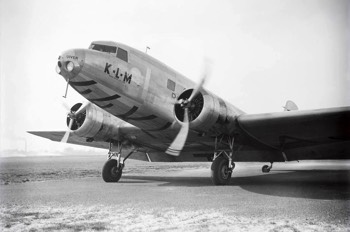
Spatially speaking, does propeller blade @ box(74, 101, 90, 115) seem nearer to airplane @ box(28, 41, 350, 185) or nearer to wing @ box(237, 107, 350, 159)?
airplane @ box(28, 41, 350, 185)

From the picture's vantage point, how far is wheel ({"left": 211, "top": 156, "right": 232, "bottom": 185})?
974 cm

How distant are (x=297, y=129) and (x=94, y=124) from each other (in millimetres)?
7283

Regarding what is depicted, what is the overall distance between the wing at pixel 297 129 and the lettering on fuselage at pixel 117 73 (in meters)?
3.75

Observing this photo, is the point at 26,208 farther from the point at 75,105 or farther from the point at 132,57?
the point at 75,105

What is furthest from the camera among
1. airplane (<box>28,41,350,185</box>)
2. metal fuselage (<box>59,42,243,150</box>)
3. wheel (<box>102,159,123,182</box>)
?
wheel (<box>102,159,123,182</box>)

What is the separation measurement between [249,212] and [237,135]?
544 centimetres

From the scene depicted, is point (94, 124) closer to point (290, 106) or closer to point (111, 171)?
point (111, 171)

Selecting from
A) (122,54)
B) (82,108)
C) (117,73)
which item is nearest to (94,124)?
(82,108)

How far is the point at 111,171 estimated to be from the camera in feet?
39.7

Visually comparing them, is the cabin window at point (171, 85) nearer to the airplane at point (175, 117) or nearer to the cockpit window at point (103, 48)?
the airplane at point (175, 117)

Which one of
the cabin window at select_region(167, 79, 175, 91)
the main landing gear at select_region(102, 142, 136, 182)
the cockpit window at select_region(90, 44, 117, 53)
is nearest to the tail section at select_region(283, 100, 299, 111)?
the cabin window at select_region(167, 79, 175, 91)

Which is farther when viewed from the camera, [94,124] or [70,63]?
[94,124]

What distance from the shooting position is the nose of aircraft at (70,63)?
313 inches

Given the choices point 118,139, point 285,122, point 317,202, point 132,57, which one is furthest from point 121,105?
point 317,202
